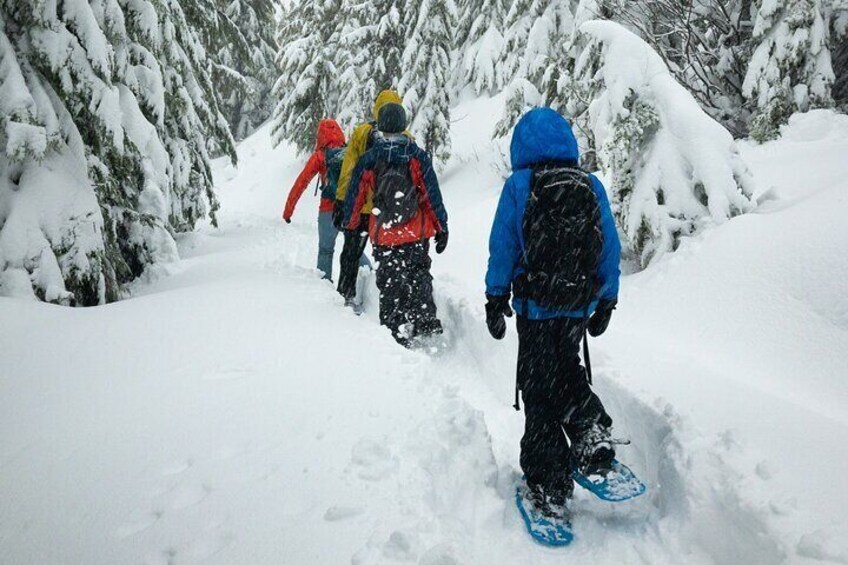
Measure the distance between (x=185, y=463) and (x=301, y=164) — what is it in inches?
850

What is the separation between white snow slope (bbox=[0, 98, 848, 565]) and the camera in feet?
7.12

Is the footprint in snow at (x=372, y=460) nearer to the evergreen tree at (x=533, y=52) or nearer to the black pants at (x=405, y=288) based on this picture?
the black pants at (x=405, y=288)

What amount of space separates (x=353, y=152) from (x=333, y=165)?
4.58ft

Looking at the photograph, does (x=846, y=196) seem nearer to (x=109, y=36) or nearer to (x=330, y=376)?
(x=330, y=376)

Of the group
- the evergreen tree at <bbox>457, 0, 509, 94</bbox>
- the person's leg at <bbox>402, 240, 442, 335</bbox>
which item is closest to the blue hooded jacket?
the person's leg at <bbox>402, 240, 442, 335</bbox>

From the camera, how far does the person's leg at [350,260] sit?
5980mm

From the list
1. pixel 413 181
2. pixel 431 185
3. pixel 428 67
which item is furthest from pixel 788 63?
pixel 428 67

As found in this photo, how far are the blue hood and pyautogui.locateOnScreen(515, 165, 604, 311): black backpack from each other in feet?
0.24

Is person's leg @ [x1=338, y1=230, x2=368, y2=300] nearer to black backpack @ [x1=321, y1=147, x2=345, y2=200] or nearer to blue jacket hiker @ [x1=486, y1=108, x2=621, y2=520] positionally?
black backpack @ [x1=321, y1=147, x2=345, y2=200]

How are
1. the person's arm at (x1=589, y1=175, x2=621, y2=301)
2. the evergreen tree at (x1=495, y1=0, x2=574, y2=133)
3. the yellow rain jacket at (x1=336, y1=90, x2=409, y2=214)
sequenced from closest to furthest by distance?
1. the person's arm at (x1=589, y1=175, x2=621, y2=301)
2. the yellow rain jacket at (x1=336, y1=90, x2=409, y2=214)
3. the evergreen tree at (x1=495, y1=0, x2=574, y2=133)

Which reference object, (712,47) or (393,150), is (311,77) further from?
(393,150)

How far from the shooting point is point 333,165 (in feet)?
22.1

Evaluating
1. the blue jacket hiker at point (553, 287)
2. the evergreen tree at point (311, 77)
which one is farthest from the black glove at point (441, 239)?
the evergreen tree at point (311, 77)

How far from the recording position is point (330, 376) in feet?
11.9
